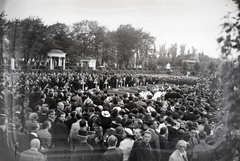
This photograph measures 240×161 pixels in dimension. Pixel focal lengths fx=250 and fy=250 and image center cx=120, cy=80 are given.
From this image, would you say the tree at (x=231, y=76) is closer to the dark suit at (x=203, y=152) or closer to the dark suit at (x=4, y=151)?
the dark suit at (x=203, y=152)

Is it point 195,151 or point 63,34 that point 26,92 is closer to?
point 195,151

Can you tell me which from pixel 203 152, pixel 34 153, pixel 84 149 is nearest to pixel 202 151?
pixel 203 152

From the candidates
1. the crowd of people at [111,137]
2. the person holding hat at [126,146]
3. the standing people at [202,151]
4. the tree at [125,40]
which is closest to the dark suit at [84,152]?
the crowd of people at [111,137]

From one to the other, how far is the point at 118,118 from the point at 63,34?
2047 centimetres

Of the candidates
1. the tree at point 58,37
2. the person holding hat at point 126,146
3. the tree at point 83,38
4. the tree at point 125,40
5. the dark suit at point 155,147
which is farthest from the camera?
the tree at point 125,40

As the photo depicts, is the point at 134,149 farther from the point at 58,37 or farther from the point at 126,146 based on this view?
the point at 58,37

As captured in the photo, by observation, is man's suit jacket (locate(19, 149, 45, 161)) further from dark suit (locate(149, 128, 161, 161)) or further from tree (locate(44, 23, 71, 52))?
tree (locate(44, 23, 71, 52))

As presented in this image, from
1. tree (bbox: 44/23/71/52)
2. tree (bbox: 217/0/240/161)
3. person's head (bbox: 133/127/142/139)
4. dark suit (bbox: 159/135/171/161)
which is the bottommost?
dark suit (bbox: 159/135/171/161)

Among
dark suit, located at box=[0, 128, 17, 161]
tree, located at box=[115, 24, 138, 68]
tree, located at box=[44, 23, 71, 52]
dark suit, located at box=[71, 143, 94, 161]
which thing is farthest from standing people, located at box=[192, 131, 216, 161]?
tree, located at box=[115, 24, 138, 68]

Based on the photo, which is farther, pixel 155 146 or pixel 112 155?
pixel 155 146

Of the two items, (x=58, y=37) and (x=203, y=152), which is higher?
(x=58, y=37)

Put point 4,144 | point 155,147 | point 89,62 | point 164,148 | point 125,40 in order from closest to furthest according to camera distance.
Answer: point 155,147 → point 164,148 → point 4,144 → point 89,62 → point 125,40

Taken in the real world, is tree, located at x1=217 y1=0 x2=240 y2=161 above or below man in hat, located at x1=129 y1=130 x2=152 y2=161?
above

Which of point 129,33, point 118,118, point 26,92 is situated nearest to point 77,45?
point 129,33
